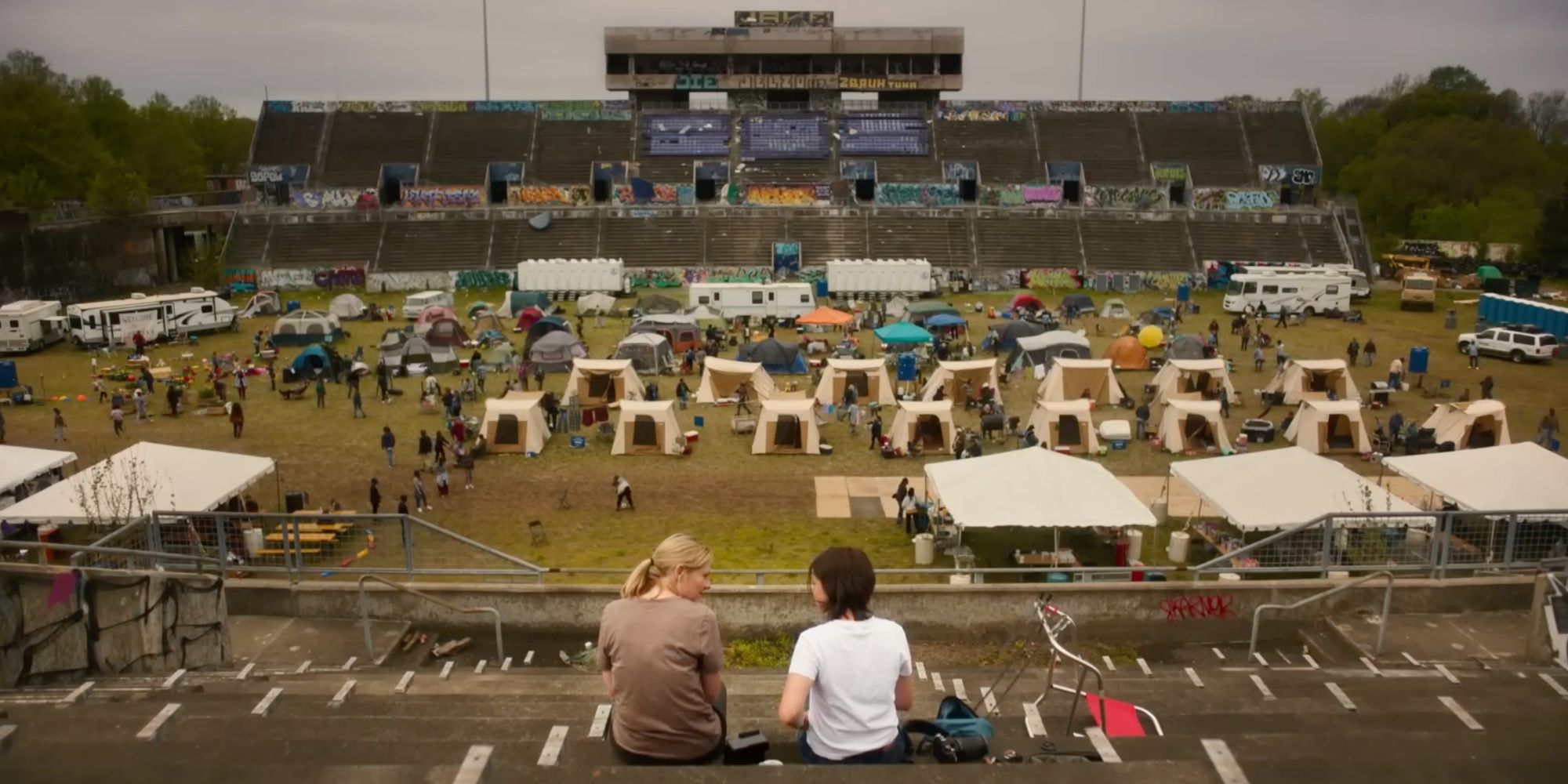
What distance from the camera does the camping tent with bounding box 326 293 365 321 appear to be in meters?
46.5

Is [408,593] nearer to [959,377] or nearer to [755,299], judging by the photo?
[959,377]

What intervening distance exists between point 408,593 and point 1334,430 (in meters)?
22.1

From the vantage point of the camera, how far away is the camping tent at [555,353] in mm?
34875

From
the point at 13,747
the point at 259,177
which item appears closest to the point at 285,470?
the point at 13,747

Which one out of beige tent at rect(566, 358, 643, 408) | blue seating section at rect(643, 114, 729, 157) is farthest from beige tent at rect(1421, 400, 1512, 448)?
blue seating section at rect(643, 114, 729, 157)

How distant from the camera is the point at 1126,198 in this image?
60.8m

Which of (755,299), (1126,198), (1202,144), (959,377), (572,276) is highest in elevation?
(1202,144)

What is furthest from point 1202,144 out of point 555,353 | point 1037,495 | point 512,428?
point 1037,495

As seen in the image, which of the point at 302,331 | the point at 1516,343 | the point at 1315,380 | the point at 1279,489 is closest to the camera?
the point at 1279,489

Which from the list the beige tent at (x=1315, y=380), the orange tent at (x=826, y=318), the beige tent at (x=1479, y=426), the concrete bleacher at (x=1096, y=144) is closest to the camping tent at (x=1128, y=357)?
the beige tent at (x=1315, y=380)

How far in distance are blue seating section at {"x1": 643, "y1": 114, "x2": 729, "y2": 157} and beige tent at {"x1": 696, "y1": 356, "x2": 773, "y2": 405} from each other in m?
37.3

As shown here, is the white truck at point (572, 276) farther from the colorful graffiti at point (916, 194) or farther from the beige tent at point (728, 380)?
the beige tent at point (728, 380)

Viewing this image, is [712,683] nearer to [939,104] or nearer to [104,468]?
[104,468]

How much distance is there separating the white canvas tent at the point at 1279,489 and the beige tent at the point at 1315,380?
37.6 feet
